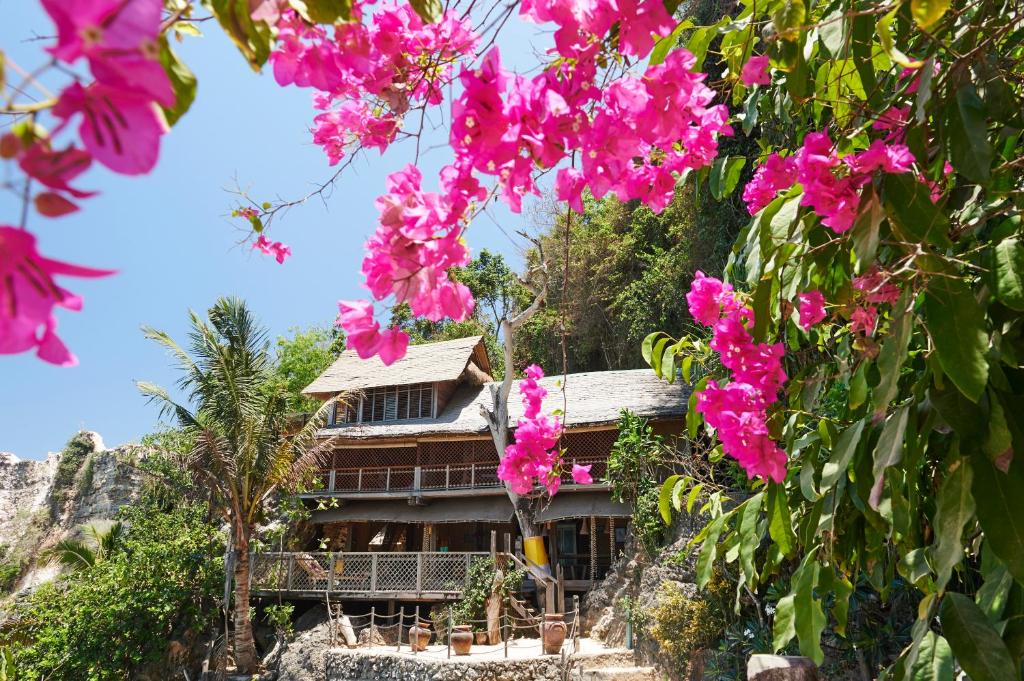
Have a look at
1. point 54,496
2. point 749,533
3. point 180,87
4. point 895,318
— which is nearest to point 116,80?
point 180,87

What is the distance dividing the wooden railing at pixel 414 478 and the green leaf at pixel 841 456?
50.1 ft

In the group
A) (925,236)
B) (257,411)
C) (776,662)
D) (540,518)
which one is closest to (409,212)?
(925,236)

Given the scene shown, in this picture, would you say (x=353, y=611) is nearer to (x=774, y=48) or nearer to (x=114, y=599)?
(x=114, y=599)

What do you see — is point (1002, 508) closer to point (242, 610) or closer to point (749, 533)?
point (749, 533)

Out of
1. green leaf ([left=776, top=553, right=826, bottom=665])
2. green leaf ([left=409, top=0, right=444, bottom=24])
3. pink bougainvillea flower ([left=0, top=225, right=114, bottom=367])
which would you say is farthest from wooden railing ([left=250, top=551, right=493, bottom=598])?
pink bougainvillea flower ([left=0, top=225, right=114, bottom=367])

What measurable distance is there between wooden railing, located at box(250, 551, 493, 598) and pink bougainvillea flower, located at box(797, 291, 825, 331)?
13.3m

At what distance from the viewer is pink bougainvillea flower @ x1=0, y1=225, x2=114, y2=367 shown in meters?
0.48

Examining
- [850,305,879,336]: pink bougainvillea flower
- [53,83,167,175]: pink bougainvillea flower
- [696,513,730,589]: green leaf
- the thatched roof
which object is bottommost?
[696,513,730,589]: green leaf

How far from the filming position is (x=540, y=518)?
15.3 metres

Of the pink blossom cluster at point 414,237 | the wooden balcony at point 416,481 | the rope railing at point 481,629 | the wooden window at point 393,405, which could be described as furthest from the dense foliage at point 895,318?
the wooden window at point 393,405

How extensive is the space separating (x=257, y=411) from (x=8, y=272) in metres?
13.1

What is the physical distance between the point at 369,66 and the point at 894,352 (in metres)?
1.02

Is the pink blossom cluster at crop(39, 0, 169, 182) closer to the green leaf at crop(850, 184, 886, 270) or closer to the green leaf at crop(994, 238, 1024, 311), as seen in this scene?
the green leaf at crop(850, 184, 886, 270)

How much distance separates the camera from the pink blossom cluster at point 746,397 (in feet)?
5.92
